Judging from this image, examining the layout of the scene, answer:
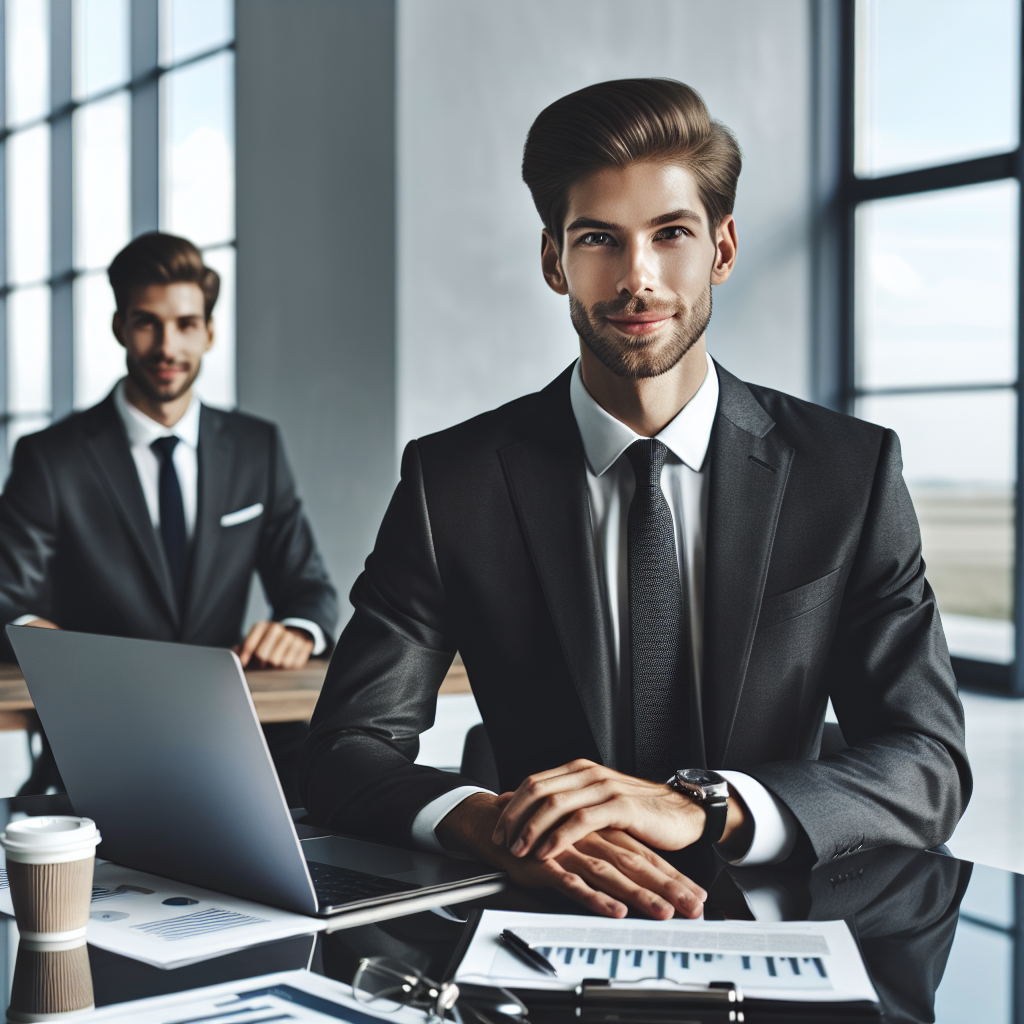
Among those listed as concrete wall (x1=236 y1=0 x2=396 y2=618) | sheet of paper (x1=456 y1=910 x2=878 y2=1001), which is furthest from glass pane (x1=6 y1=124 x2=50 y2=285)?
sheet of paper (x1=456 y1=910 x2=878 y2=1001)

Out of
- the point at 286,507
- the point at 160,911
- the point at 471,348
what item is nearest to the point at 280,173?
the point at 471,348

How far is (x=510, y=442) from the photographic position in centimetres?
176

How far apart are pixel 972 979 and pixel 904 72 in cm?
639

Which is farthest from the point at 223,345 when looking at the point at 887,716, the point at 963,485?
the point at 887,716

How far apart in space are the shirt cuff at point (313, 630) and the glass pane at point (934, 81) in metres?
4.54

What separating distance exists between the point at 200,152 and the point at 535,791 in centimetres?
643

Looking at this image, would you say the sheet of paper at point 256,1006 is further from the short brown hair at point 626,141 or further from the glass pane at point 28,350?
the glass pane at point 28,350

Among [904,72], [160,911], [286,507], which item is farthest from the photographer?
[904,72]

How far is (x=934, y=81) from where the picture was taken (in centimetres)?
640

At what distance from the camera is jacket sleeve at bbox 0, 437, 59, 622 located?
127 inches

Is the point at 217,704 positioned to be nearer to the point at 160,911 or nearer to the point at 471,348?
the point at 160,911

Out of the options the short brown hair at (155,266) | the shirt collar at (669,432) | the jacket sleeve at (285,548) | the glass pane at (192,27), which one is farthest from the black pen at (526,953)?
the glass pane at (192,27)

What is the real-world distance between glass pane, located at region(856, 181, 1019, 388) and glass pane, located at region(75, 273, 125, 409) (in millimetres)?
4548

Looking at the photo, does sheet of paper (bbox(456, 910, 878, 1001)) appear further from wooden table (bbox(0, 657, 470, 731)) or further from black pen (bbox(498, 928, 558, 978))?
wooden table (bbox(0, 657, 470, 731))
